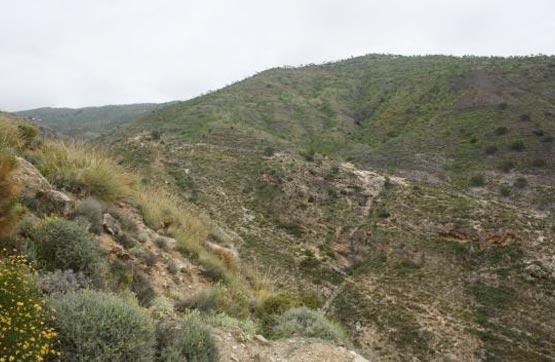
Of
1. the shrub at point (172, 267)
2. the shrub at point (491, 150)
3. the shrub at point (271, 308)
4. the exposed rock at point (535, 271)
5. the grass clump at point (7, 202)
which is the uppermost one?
the shrub at point (491, 150)

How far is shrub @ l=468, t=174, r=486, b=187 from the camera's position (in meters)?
27.4

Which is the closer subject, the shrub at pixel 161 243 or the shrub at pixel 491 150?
the shrub at pixel 161 243

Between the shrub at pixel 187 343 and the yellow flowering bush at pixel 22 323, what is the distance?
0.85 metres

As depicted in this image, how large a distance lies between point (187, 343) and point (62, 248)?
66.4 inches

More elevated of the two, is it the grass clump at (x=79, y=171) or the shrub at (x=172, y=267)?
the grass clump at (x=79, y=171)

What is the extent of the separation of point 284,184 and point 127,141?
13.7 m

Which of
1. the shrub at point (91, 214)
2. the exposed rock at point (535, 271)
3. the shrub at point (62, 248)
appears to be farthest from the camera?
the exposed rock at point (535, 271)

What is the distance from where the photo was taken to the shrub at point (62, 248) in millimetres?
3953

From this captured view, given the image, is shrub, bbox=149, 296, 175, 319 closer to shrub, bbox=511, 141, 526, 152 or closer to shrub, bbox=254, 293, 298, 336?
shrub, bbox=254, 293, 298, 336

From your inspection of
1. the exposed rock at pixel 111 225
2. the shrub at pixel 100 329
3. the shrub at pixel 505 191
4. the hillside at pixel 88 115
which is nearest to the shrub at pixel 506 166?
the shrub at pixel 505 191

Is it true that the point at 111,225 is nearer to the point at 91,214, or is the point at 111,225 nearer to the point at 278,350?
the point at 91,214

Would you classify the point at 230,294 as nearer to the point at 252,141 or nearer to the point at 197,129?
the point at 252,141

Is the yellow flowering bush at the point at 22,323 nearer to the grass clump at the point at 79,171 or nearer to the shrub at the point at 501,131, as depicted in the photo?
the grass clump at the point at 79,171

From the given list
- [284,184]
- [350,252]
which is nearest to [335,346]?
[350,252]
